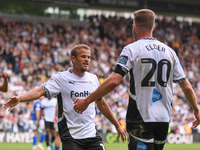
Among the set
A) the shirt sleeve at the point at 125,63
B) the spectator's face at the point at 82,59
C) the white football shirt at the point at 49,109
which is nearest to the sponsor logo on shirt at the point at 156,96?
the shirt sleeve at the point at 125,63

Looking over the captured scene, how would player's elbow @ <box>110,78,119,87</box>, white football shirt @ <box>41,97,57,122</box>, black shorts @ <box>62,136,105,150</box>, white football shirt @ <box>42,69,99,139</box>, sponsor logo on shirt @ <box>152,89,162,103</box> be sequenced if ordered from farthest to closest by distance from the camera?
white football shirt @ <box>41,97,57,122</box> < white football shirt @ <box>42,69,99,139</box> < black shorts @ <box>62,136,105,150</box> < sponsor logo on shirt @ <box>152,89,162,103</box> < player's elbow @ <box>110,78,119,87</box>

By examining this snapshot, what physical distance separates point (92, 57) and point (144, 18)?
22528mm

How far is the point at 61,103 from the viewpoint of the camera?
18.1ft

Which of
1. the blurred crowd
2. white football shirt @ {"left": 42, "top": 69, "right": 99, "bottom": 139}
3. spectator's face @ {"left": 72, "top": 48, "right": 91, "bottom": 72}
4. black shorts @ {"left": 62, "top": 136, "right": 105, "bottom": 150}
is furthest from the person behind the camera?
the blurred crowd

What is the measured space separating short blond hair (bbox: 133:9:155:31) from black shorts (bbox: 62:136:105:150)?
1973 millimetres

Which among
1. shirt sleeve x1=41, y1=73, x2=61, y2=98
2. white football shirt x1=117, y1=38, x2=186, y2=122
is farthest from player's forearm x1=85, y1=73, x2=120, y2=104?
shirt sleeve x1=41, y1=73, x2=61, y2=98

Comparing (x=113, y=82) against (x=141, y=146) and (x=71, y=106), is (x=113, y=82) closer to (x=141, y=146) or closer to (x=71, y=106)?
(x=141, y=146)

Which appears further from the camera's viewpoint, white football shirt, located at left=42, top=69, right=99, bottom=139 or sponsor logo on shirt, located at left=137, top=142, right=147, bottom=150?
white football shirt, located at left=42, top=69, right=99, bottom=139

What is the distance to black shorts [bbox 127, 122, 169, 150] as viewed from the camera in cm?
416

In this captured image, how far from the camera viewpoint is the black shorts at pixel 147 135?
416 centimetres

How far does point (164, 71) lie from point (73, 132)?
1817 millimetres

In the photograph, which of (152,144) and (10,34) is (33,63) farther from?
(152,144)

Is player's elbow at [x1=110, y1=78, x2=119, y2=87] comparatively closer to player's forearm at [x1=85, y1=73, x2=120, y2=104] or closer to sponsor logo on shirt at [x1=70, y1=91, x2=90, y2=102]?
player's forearm at [x1=85, y1=73, x2=120, y2=104]

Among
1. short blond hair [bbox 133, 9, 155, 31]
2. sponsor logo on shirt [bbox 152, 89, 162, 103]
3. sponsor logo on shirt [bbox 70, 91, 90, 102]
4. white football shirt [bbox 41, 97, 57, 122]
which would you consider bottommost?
white football shirt [bbox 41, 97, 57, 122]
